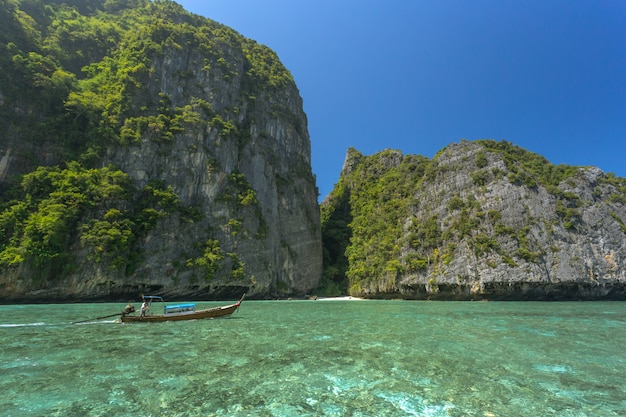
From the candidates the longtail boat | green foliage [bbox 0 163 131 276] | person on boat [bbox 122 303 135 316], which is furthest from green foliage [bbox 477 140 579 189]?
green foliage [bbox 0 163 131 276]

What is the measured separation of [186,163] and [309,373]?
4419 centimetres

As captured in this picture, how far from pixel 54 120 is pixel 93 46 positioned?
19.3 m

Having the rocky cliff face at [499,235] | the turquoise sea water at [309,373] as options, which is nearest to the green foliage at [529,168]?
the rocky cliff face at [499,235]

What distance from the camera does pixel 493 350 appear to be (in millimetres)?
10508

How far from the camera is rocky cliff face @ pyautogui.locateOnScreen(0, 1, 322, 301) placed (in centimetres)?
3634

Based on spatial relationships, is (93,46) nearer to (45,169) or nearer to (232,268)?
(45,169)

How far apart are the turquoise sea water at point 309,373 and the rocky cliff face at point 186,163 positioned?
25.0m

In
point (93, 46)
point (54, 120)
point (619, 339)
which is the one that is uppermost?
point (93, 46)

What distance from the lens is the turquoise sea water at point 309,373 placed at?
5.81m

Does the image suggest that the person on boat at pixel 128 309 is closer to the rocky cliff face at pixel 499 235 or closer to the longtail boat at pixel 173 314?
the longtail boat at pixel 173 314

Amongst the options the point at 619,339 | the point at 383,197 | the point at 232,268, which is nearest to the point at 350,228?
the point at 383,197

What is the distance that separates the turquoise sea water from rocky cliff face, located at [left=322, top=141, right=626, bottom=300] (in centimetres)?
2933

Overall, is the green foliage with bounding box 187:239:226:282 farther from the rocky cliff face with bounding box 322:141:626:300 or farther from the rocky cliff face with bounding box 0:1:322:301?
the rocky cliff face with bounding box 322:141:626:300

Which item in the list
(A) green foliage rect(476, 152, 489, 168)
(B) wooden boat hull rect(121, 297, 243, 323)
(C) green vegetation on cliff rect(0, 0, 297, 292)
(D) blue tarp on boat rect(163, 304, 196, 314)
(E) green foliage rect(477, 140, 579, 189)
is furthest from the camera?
(A) green foliage rect(476, 152, 489, 168)
